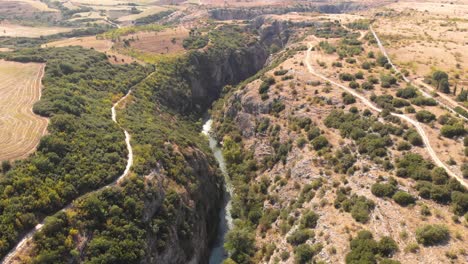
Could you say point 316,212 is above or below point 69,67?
below

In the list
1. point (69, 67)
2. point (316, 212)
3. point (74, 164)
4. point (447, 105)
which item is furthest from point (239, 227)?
point (69, 67)

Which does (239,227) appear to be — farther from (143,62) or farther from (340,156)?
(143,62)

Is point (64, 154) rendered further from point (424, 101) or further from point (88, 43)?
point (88, 43)

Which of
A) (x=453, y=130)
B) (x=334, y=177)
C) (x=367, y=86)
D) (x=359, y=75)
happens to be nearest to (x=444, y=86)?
(x=367, y=86)

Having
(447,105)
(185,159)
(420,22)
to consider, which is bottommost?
(185,159)

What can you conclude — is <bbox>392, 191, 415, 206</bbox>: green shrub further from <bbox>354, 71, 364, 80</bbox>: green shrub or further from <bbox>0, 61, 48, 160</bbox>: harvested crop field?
<bbox>0, 61, 48, 160</bbox>: harvested crop field

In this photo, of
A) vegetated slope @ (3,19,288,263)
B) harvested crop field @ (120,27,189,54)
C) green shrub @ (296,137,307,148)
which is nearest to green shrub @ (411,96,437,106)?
green shrub @ (296,137,307,148)
